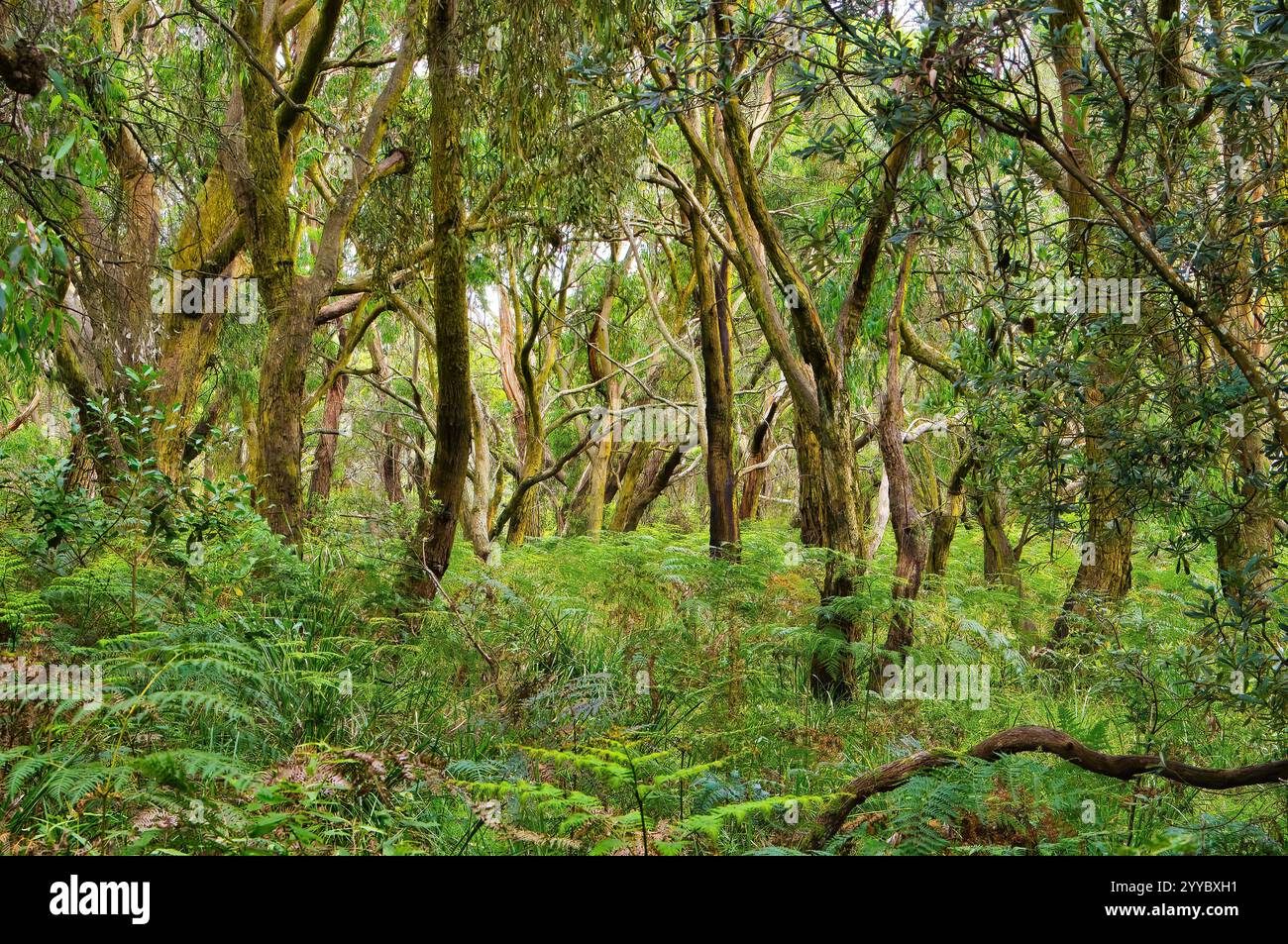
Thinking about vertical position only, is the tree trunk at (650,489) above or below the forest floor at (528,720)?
above

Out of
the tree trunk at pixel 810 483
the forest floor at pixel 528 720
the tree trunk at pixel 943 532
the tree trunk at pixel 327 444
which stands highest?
the tree trunk at pixel 327 444

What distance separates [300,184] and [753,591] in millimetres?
10381

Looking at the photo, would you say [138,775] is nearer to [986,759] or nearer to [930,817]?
[930,817]

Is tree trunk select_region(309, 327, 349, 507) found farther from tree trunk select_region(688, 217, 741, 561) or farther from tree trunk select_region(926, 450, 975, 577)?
tree trunk select_region(926, 450, 975, 577)

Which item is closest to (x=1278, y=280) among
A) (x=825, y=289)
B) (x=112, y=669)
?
(x=112, y=669)

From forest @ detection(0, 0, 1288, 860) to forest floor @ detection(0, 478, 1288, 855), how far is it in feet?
0.09

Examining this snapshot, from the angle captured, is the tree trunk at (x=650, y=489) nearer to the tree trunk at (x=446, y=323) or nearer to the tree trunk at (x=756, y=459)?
the tree trunk at (x=756, y=459)

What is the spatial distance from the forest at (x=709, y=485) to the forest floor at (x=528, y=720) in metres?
0.03

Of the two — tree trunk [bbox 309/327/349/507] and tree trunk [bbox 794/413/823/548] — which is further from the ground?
tree trunk [bbox 309/327/349/507]

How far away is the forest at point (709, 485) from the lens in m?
3.18

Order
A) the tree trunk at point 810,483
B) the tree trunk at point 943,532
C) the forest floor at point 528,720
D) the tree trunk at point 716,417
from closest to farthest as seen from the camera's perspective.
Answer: the forest floor at point 528,720 < the tree trunk at point 810,483 < the tree trunk at point 716,417 < the tree trunk at point 943,532

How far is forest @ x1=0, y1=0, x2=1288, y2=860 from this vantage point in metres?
3.18

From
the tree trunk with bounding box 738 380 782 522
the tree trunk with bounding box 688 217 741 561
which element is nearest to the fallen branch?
the tree trunk with bounding box 688 217 741 561

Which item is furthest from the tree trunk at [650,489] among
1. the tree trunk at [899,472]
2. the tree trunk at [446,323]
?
the tree trunk at [446,323]
